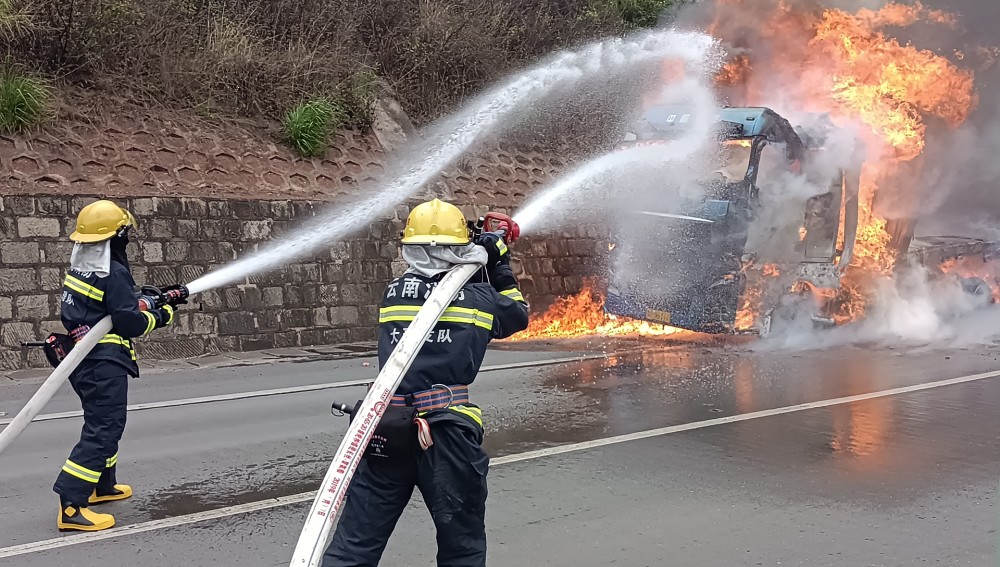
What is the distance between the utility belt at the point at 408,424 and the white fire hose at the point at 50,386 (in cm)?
231

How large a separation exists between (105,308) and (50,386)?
57 centimetres

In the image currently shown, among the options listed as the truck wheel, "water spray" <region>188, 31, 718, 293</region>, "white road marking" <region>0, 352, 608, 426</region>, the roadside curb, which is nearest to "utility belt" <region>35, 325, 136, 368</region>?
"white road marking" <region>0, 352, 608, 426</region>

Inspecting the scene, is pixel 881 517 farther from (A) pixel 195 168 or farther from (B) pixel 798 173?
(A) pixel 195 168

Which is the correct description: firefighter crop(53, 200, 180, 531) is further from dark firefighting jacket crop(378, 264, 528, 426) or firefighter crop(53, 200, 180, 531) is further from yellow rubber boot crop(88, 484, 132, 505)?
dark firefighting jacket crop(378, 264, 528, 426)

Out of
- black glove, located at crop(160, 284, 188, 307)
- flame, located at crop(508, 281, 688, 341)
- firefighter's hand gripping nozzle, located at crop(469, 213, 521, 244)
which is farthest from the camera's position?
flame, located at crop(508, 281, 688, 341)

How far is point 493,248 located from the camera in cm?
386

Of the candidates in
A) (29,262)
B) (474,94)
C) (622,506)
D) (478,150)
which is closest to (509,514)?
(622,506)

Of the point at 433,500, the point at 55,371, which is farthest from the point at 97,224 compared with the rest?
the point at 433,500

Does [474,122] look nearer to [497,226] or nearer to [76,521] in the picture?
[76,521]

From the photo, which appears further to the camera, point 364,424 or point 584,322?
point 584,322

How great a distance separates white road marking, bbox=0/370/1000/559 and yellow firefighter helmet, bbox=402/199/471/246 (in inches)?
102

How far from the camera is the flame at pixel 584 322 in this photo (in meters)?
14.0

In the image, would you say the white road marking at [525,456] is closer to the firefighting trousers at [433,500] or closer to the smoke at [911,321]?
the firefighting trousers at [433,500]

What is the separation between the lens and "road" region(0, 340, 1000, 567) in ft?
16.1
